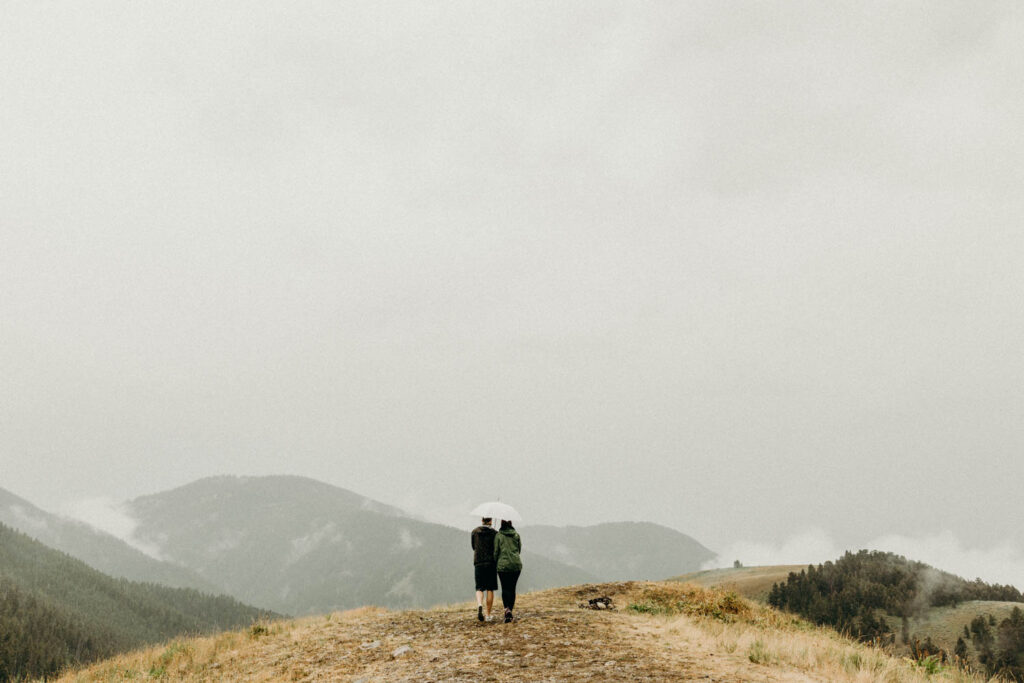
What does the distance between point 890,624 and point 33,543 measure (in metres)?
244

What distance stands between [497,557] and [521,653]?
3156 millimetres

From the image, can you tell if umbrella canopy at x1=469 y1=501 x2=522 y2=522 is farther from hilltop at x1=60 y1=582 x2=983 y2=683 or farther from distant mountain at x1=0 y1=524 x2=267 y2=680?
distant mountain at x1=0 y1=524 x2=267 y2=680

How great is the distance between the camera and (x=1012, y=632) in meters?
21.5

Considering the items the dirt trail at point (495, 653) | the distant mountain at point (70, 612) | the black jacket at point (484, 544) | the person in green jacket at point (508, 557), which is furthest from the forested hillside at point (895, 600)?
the distant mountain at point (70, 612)

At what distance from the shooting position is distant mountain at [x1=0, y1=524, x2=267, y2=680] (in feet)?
348

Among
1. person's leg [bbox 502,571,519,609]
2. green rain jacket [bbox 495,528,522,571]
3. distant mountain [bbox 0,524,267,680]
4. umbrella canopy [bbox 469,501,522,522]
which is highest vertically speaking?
umbrella canopy [bbox 469,501,522,522]

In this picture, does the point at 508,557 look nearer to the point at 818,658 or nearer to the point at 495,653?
the point at 495,653

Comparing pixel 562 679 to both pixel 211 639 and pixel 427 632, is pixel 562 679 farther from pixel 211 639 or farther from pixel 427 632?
pixel 211 639

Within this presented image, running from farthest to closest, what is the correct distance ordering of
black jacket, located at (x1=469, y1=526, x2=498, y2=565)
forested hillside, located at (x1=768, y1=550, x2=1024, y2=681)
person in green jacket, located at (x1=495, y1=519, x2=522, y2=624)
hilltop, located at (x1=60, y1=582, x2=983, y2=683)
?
forested hillside, located at (x1=768, y1=550, x2=1024, y2=681) → black jacket, located at (x1=469, y1=526, x2=498, y2=565) → person in green jacket, located at (x1=495, y1=519, x2=522, y2=624) → hilltop, located at (x1=60, y1=582, x2=983, y2=683)

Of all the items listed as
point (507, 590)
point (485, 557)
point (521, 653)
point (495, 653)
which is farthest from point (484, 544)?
point (521, 653)

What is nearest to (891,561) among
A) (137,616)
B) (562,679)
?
(562,679)

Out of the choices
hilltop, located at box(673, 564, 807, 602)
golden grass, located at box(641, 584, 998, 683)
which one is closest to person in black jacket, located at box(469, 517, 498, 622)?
golden grass, located at box(641, 584, 998, 683)

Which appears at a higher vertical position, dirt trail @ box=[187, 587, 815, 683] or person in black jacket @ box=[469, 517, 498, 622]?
person in black jacket @ box=[469, 517, 498, 622]

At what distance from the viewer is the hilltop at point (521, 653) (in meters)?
9.91
